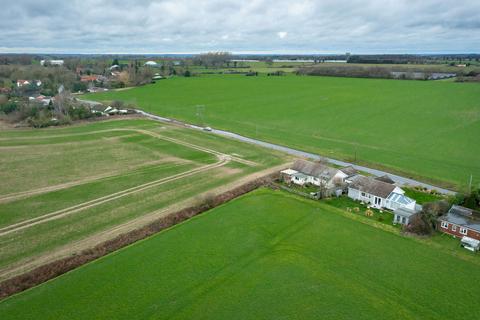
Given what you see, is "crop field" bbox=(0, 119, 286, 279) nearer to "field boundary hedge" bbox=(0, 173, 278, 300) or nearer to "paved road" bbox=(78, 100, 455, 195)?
"field boundary hedge" bbox=(0, 173, 278, 300)

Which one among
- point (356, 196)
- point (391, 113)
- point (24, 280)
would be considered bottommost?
point (24, 280)

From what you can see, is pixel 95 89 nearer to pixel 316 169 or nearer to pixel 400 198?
pixel 316 169

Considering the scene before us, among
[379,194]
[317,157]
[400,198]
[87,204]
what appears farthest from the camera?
[317,157]

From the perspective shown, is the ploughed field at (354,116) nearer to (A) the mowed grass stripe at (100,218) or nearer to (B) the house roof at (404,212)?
(B) the house roof at (404,212)

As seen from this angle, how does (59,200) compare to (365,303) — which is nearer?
(365,303)

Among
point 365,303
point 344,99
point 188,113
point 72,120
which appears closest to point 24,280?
point 365,303

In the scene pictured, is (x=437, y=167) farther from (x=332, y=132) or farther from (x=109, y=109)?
(x=109, y=109)

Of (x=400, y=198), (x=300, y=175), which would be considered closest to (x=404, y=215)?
(x=400, y=198)
